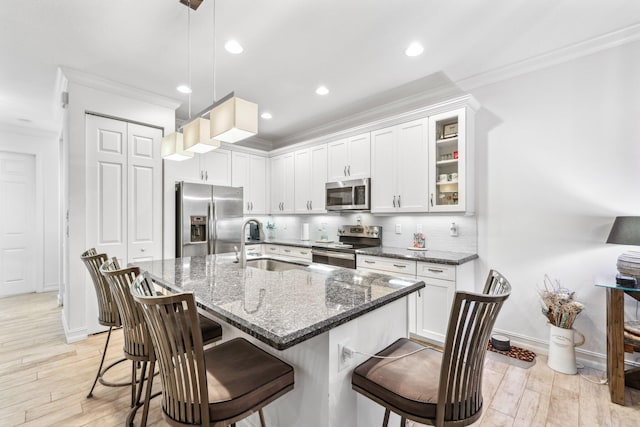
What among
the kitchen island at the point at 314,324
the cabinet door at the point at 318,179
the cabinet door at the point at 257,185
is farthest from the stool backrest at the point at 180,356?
the cabinet door at the point at 257,185

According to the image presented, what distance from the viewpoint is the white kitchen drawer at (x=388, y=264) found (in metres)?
3.06

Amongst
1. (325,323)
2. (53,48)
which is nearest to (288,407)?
(325,323)

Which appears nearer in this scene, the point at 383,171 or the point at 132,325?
the point at 132,325

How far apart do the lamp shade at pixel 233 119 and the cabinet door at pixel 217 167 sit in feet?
8.88

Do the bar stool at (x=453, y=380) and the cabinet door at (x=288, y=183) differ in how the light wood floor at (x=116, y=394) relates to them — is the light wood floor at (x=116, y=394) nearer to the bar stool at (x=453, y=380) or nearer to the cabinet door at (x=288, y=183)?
the bar stool at (x=453, y=380)

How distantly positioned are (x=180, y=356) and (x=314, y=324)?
19.0 inches

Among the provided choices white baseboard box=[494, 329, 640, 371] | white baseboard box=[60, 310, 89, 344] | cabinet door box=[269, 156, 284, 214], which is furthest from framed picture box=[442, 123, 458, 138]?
white baseboard box=[60, 310, 89, 344]

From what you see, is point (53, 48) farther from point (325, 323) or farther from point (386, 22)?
point (325, 323)

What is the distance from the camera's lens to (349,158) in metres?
4.09

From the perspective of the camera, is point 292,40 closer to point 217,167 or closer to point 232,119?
point 232,119

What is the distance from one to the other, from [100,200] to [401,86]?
373 centimetres

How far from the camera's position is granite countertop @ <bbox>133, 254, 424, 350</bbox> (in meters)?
1.06

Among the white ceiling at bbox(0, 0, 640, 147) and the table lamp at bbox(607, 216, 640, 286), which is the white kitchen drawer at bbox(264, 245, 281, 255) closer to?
the white ceiling at bbox(0, 0, 640, 147)

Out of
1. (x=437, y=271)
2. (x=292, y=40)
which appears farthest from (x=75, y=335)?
(x=437, y=271)
